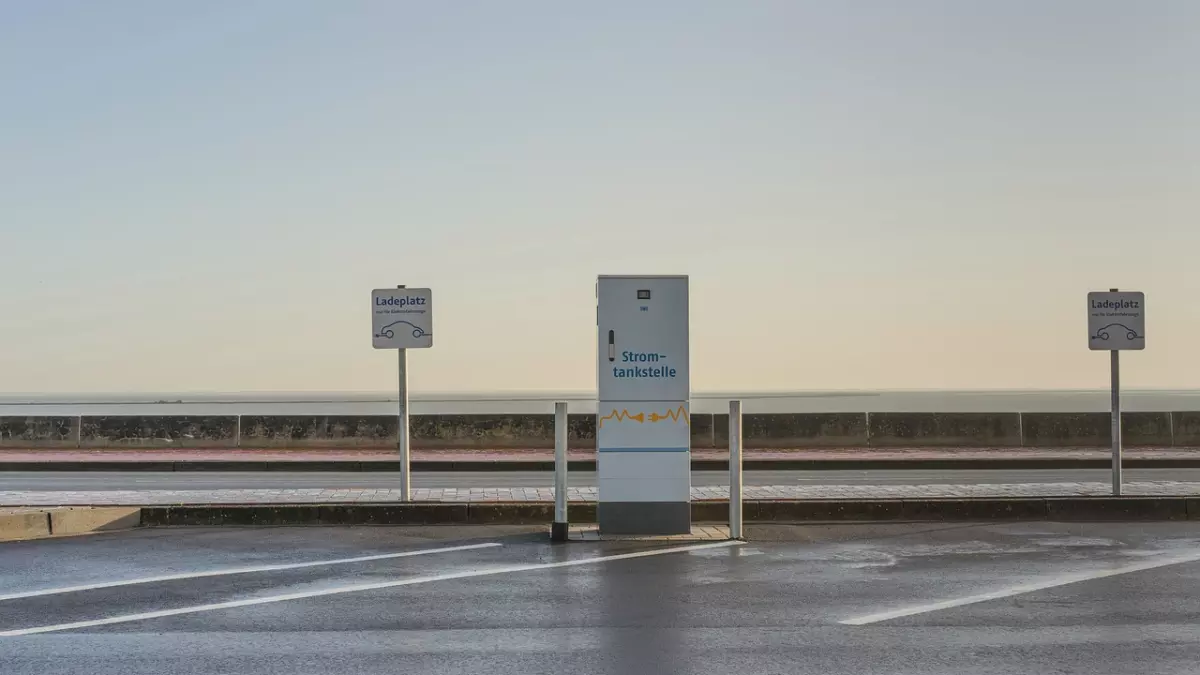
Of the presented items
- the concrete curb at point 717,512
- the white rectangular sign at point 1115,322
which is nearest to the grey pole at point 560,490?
the concrete curb at point 717,512

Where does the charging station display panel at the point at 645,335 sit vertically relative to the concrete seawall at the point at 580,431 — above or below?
above

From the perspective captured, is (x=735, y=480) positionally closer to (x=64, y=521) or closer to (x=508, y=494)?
(x=508, y=494)

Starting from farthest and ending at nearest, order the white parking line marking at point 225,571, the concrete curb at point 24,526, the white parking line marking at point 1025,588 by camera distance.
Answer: the concrete curb at point 24,526
the white parking line marking at point 225,571
the white parking line marking at point 1025,588

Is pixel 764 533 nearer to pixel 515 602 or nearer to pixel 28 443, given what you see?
pixel 515 602

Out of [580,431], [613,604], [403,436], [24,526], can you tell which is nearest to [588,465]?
[580,431]

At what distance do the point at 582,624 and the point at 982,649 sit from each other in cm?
229

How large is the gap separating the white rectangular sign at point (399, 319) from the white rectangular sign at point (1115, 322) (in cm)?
728

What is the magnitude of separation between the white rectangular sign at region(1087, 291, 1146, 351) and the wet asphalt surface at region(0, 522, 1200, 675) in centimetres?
256

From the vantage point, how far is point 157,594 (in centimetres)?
837

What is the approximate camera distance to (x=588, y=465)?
21703 millimetres

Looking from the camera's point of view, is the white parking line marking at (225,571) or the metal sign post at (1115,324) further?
the metal sign post at (1115,324)

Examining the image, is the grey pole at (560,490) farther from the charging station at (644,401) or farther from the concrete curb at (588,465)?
the concrete curb at (588,465)

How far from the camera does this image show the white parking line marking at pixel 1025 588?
24.7ft

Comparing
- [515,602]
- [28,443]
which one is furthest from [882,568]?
[28,443]
